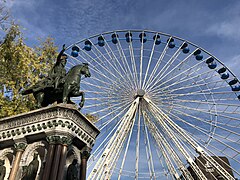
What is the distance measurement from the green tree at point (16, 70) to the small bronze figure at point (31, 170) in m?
7.71

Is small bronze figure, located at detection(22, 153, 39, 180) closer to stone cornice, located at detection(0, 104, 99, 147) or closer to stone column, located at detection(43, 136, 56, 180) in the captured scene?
stone column, located at detection(43, 136, 56, 180)

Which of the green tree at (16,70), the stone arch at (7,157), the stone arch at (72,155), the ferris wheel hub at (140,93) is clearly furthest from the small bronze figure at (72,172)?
the ferris wheel hub at (140,93)

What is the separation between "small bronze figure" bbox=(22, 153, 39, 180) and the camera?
21.5 feet

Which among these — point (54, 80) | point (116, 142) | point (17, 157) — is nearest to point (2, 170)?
point (17, 157)

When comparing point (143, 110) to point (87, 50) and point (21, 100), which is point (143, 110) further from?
point (21, 100)

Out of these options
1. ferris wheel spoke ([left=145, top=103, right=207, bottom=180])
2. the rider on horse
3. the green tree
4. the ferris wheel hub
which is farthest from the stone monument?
the ferris wheel hub

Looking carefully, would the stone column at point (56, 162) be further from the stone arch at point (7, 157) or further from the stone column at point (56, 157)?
the stone arch at point (7, 157)

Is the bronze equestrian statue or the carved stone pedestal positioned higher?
the bronze equestrian statue

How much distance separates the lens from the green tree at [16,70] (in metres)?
14.8

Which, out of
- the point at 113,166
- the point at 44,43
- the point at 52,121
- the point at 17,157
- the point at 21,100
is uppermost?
the point at 44,43

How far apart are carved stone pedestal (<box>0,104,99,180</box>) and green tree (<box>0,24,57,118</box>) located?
22.2 ft

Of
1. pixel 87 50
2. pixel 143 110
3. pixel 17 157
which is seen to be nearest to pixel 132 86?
pixel 143 110

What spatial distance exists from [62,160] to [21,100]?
993 centimetres

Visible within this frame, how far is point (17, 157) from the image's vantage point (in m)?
7.05
